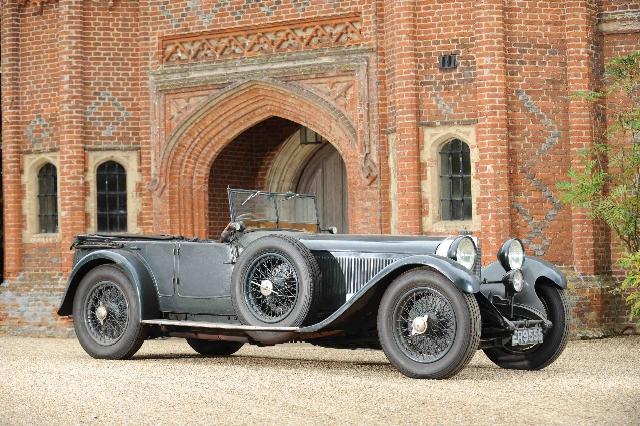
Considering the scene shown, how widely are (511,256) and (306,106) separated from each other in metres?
6.88

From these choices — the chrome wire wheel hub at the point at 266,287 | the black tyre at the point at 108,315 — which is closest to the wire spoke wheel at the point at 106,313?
the black tyre at the point at 108,315

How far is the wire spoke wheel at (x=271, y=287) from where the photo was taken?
33.9 feet

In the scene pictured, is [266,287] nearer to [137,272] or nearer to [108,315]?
[137,272]

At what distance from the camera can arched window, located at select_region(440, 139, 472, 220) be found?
51.6 ft

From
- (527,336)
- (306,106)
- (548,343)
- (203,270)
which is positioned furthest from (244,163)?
(527,336)

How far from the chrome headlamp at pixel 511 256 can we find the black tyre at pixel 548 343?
43 centimetres

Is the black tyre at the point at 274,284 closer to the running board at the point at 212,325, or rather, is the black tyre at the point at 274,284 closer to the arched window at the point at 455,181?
the running board at the point at 212,325

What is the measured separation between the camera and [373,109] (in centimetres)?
1623

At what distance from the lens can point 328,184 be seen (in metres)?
19.2

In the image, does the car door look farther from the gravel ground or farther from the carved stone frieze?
the carved stone frieze

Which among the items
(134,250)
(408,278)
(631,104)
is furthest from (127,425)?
(631,104)

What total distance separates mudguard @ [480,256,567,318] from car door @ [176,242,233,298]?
2307 millimetres

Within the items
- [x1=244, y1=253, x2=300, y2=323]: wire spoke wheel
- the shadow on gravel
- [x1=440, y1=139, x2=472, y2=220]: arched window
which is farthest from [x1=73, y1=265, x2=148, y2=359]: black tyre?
[x1=440, y1=139, x2=472, y2=220]: arched window

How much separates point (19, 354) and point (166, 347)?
1695 mm
